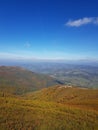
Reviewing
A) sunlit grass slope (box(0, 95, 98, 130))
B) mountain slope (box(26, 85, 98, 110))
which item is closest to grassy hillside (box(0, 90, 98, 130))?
sunlit grass slope (box(0, 95, 98, 130))

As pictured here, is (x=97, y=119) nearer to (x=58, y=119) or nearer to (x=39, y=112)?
(x=58, y=119)

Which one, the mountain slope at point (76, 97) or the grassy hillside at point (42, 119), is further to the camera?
the mountain slope at point (76, 97)

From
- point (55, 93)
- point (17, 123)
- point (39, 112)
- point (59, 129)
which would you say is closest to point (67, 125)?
point (59, 129)

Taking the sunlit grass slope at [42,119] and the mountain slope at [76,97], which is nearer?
the sunlit grass slope at [42,119]

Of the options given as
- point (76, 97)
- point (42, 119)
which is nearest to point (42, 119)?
point (42, 119)

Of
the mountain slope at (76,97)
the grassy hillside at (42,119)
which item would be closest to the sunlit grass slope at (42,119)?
the grassy hillside at (42,119)

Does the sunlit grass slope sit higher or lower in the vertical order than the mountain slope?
higher

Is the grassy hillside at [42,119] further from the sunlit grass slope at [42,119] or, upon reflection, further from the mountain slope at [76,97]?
the mountain slope at [76,97]

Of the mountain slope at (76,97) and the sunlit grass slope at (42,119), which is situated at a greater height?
the sunlit grass slope at (42,119)

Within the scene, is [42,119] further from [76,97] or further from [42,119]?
[76,97]

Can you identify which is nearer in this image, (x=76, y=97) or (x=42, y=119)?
(x=42, y=119)

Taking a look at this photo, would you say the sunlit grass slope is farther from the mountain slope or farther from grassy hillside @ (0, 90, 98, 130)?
the mountain slope
